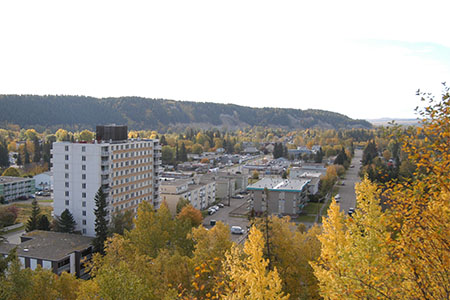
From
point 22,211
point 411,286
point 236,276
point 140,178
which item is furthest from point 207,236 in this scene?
point 22,211

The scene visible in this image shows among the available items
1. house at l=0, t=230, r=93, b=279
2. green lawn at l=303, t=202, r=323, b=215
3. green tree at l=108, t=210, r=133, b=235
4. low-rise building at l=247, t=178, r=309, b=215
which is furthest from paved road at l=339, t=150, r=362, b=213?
house at l=0, t=230, r=93, b=279

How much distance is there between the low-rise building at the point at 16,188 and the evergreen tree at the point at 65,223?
15.9 meters

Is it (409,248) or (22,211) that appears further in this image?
(22,211)

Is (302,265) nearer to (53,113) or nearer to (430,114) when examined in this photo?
(430,114)

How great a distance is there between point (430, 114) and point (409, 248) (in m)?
1.70

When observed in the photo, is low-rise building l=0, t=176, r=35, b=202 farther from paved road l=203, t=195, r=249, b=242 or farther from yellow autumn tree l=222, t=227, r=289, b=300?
yellow autumn tree l=222, t=227, r=289, b=300

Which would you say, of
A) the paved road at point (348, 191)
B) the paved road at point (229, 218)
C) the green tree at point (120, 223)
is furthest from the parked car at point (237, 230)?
the paved road at point (348, 191)

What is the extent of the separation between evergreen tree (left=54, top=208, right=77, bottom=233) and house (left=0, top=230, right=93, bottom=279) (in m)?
2.19

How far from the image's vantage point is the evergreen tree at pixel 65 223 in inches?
926

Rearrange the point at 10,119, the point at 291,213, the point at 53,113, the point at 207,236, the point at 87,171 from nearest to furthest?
the point at 207,236 → the point at 87,171 → the point at 291,213 → the point at 10,119 → the point at 53,113

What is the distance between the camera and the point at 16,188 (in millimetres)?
37719

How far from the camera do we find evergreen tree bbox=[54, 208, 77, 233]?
23531 mm

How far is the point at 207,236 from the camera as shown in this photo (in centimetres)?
1507

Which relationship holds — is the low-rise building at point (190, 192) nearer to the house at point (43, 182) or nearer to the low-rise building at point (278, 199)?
the low-rise building at point (278, 199)
